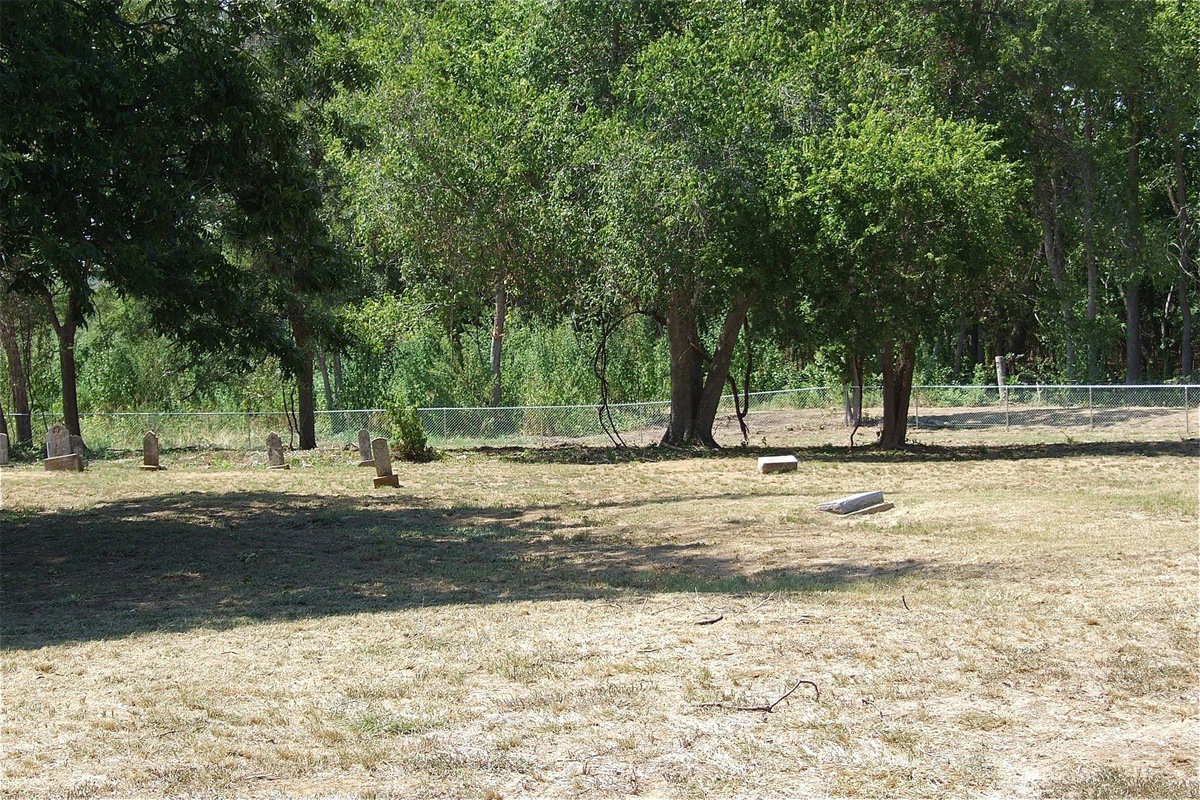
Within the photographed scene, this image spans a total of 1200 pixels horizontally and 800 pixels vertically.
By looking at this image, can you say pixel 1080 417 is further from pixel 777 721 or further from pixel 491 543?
pixel 777 721

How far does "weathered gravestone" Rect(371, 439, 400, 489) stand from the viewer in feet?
68.5

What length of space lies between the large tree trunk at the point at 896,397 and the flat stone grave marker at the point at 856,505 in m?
10.4

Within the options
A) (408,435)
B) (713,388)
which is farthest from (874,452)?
(408,435)

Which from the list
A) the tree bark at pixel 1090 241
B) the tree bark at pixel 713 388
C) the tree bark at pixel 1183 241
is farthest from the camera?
the tree bark at pixel 1183 241

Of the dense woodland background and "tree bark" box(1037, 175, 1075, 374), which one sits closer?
the dense woodland background

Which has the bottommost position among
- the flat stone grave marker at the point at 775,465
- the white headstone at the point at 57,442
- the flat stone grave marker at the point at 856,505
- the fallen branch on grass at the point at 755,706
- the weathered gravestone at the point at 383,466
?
the fallen branch on grass at the point at 755,706

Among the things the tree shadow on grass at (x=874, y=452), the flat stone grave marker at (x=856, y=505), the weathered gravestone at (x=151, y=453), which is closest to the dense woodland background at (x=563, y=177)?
the tree shadow on grass at (x=874, y=452)

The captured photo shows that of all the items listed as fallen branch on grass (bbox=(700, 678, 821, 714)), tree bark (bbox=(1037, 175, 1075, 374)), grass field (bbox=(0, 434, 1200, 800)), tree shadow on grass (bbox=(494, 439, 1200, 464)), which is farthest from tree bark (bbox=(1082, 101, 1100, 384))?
fallen branch on grass (bbox=(700, 678, 821, 714))

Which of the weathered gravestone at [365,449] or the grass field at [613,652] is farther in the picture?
the weathered gravestone at [365,449]

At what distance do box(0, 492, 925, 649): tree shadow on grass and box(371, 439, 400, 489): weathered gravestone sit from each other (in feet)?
10.5

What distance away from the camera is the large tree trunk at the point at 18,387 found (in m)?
35.1

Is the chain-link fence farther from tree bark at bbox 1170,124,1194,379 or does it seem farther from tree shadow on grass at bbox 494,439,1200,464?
tree bark at bbox 1170,124,1194,379

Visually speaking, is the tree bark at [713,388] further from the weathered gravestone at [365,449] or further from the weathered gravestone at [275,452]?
the weathered gravestone at [275,452]

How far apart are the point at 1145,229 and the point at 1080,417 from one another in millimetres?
12849
